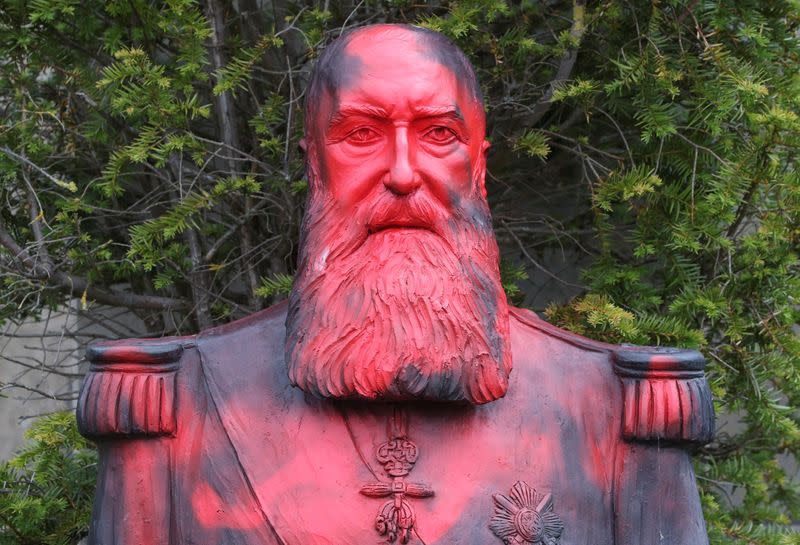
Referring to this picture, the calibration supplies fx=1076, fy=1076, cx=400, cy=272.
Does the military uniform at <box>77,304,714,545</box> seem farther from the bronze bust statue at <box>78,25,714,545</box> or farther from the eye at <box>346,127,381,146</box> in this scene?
the eye at <box>346,127,381,146</box>

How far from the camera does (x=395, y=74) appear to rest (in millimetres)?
2012

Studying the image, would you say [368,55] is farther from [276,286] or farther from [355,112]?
[276,286]

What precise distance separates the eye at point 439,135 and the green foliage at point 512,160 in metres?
0.76

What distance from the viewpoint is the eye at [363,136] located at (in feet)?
6.64

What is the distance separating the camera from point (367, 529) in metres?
1.92

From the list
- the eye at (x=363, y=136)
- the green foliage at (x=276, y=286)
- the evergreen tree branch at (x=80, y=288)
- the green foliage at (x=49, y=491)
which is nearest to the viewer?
the eye at (x=363, y=136)

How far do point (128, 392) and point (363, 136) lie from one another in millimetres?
649

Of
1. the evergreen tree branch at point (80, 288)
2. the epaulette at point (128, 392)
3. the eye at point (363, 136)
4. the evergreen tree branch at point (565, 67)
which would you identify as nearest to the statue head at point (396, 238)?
the eye at point (363, 136)

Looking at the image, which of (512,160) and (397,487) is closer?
(397,487)

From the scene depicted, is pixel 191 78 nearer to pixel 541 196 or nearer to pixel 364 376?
pixel 541 196

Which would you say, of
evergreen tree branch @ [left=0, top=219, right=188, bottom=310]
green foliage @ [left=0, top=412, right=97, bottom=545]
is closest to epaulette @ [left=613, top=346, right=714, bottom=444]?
green foliage @ [left=0, top=412, right=97, bottom=545]

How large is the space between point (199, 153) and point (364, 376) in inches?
46.0

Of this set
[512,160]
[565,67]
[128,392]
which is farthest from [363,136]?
[512,160]

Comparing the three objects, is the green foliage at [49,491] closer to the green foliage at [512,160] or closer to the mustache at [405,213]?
the green foliage at [512,160]
